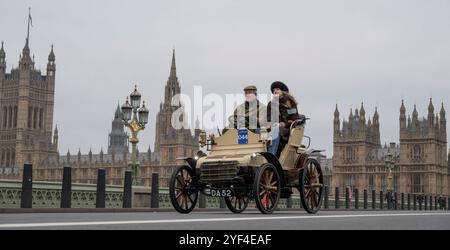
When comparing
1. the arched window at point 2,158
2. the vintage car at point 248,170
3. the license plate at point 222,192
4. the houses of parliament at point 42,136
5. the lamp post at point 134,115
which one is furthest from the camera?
the arched window at point 2,158

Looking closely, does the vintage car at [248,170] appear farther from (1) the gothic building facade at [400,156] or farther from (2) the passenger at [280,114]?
(1) the gothic building facade at [400,156]

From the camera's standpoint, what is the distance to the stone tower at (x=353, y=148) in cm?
8756

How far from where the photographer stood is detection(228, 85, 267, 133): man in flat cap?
9.96 metres

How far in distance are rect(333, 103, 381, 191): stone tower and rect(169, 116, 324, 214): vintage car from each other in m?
78.3

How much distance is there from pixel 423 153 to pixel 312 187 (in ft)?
253

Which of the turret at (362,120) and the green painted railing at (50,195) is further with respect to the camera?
the turret at (362,120)

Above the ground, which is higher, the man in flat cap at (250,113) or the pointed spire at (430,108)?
the pointed spire at (430,108)

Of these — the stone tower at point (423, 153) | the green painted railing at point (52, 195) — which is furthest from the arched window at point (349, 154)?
the green painted railing at point (52, 195)

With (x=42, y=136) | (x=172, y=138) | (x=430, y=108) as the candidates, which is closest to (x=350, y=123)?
(x=430, y=108)

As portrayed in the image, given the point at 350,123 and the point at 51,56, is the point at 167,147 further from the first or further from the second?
the point at 51,56

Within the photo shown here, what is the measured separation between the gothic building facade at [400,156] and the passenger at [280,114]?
2919 inches

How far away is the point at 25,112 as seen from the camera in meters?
115
